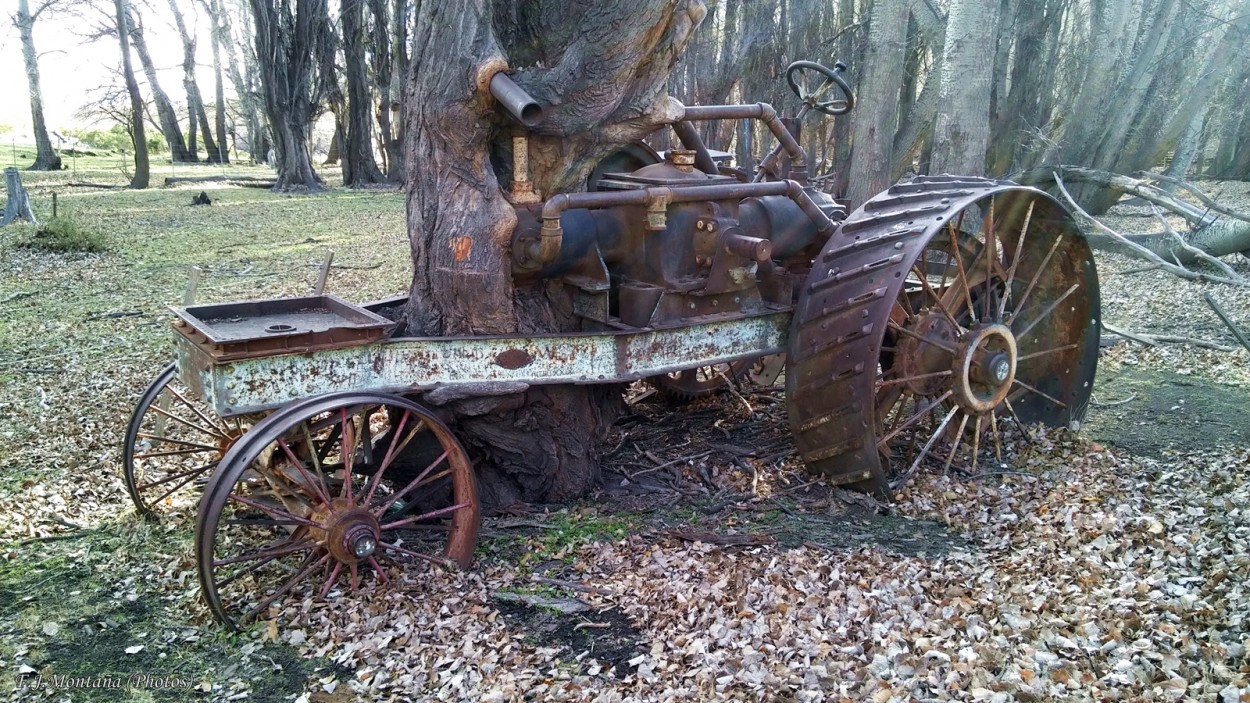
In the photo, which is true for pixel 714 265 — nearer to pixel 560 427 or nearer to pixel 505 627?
pixel 560 427

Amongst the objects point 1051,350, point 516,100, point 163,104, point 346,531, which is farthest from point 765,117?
point 163,104

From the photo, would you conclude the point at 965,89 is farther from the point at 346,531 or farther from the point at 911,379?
the point at 346,531

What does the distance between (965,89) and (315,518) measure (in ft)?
25.4

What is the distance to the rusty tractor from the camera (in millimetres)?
3723

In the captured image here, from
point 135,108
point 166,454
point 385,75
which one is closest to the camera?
point 166,454

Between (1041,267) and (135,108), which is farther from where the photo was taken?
(135,108)

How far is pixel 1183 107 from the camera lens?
47.5 feet

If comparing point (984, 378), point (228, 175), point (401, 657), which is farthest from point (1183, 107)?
point (228, 175)

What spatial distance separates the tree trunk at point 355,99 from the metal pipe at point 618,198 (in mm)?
22580

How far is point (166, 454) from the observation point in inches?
175

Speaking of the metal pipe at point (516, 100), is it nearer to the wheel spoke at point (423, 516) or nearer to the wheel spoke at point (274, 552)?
the wheel spoke at point (423, 516)

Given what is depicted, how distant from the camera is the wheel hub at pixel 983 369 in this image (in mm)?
4930

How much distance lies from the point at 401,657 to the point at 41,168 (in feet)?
91.3

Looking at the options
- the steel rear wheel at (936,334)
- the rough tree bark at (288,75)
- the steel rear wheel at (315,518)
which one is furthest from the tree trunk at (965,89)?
the rough tree bark at (288,75)
